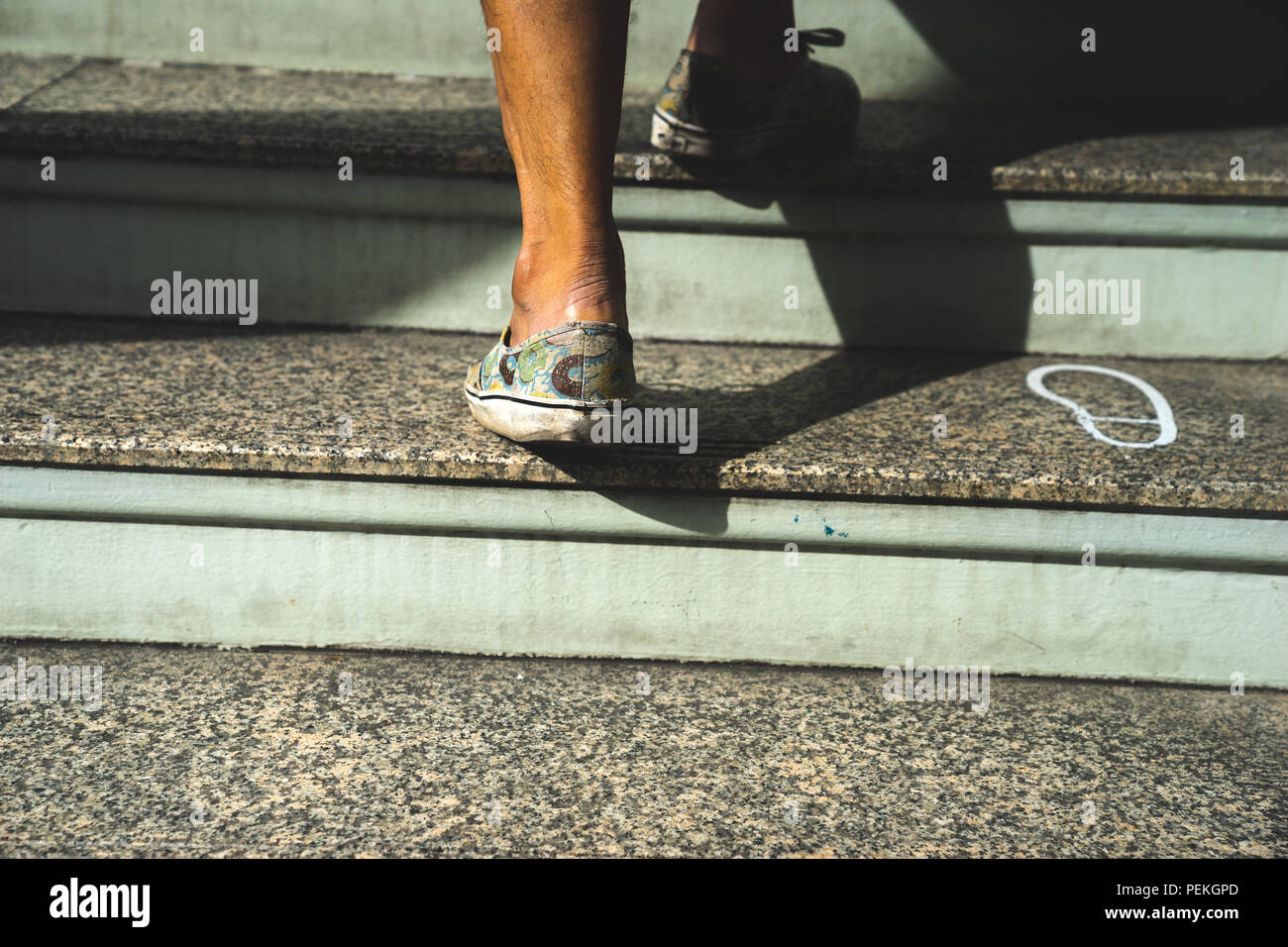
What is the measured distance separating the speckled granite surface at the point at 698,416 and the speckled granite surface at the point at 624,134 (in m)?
0.27

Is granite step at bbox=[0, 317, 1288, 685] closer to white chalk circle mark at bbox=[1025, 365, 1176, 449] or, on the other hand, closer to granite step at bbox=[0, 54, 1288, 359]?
white chalk circle mark at bbox=[1025, 365, 1176, 449]

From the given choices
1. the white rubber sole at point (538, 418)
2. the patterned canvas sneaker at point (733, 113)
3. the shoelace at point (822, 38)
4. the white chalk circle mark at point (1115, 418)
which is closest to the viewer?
the white rubber sole at point (538, 418)

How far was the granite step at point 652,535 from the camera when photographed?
1.27m

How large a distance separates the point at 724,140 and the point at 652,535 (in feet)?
2.16

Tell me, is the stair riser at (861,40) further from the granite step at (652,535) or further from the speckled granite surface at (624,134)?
the granite step at (652,535)

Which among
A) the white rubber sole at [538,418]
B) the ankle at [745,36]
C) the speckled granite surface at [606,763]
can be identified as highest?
the ankle at [745,36]

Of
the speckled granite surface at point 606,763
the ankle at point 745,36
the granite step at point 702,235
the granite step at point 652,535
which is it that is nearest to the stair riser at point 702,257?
the granite step at point 702,235

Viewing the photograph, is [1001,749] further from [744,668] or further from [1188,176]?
[1188,176]

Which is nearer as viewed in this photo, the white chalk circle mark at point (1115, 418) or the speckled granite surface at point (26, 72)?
the white chalk circle mark at point (1115, 418)

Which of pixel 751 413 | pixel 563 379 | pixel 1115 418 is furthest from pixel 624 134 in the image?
pixel 1115 418

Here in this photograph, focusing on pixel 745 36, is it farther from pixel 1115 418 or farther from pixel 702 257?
pixel 1115 418

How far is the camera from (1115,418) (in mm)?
1457

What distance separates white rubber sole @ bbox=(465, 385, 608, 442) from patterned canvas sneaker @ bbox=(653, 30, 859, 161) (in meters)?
0.61
